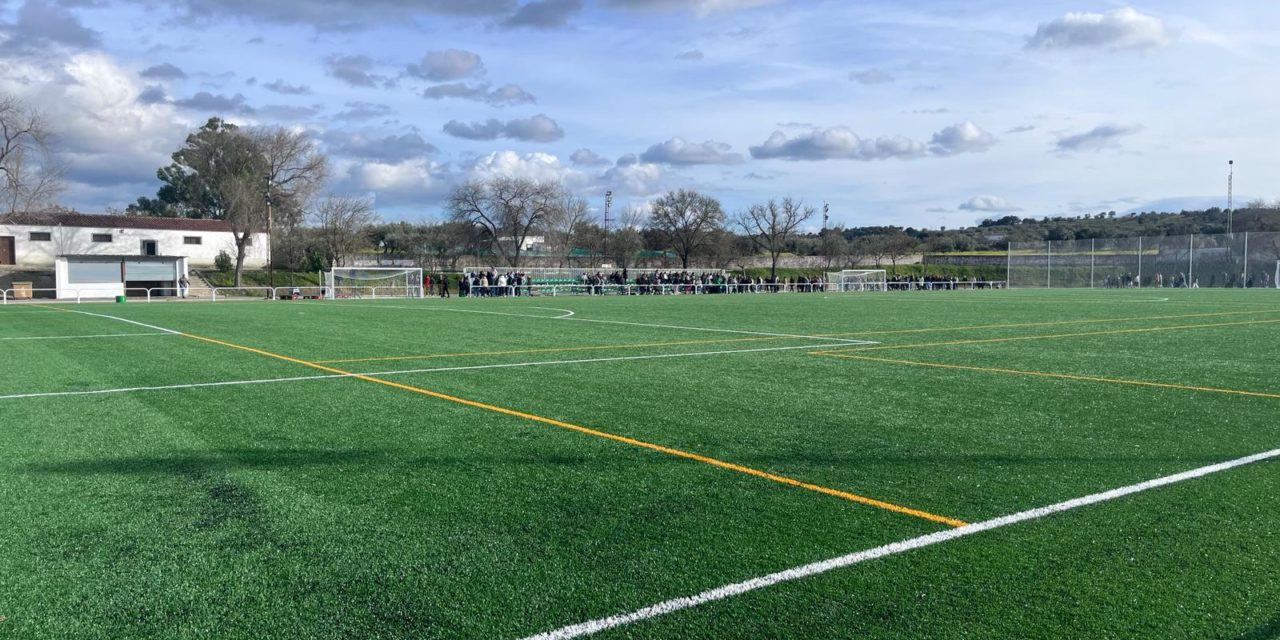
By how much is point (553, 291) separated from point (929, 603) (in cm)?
4734

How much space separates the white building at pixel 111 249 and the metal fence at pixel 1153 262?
2492 inches

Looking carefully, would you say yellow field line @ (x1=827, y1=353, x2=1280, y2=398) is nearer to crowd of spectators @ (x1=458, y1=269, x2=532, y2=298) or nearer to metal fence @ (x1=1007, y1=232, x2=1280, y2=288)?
crowd of spectators @ (x1=458, y1=269, x2=532, y2=298)

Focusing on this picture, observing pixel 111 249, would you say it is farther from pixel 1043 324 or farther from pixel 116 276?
pixel 1043 324

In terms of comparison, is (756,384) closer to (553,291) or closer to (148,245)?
(553,291)

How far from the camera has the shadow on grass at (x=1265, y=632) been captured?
3.05 m

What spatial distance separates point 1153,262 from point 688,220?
45.8 meters

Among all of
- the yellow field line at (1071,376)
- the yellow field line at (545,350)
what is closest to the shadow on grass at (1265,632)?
the yellow field line at (1071,376)

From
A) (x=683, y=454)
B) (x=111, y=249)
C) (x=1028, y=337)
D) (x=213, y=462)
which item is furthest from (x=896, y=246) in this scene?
(x=213, y=462)

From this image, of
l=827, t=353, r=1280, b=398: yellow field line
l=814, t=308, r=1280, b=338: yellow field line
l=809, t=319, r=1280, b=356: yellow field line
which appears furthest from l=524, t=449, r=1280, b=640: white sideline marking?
l=814, t=308, r=1280, b=338: yellow field line

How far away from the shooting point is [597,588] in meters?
3.50

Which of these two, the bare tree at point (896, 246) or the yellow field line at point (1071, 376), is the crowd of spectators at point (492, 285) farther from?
the bare tree at point (896, 246)

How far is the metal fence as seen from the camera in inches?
2357

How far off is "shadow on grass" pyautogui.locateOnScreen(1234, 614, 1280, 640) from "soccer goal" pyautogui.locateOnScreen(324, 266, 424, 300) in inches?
1747

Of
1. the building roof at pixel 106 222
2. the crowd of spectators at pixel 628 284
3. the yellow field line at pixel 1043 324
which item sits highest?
the building roof at pixel 106 222
